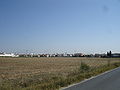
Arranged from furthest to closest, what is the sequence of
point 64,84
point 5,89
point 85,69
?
point 85,69 < point 64,84 < point 5,89

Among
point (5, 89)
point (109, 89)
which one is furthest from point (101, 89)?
point (5, 89)

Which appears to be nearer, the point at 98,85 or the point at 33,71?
the point at 98,85

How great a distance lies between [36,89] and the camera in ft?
44.8

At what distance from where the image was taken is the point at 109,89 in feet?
46.9

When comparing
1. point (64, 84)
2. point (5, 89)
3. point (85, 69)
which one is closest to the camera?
point (5, 89)

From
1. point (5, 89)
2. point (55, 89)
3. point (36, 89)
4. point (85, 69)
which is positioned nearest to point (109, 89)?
point (55, 89)

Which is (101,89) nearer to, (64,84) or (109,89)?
(109,89)

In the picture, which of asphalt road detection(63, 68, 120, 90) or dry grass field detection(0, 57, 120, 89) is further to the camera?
dry grass field detection(0, 57, 120, 89)

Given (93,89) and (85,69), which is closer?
(93,89)

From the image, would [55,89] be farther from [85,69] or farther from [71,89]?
[85,69]

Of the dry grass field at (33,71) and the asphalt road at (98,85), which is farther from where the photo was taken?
the dry grass field at (33,71)

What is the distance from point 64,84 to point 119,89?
3.84 metres

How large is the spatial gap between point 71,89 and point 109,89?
2.04 m

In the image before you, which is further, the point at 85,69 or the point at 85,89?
the point at 85,69
